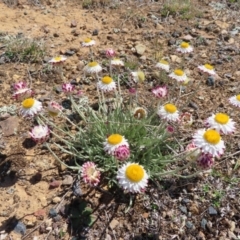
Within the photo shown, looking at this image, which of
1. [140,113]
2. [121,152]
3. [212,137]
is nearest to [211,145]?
[212,137]

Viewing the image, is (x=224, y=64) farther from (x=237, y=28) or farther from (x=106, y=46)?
(x=106, y=46)

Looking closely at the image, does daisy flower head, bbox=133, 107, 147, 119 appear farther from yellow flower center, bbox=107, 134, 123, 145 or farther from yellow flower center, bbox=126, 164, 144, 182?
yellow flower center, bbox=126, 164, 144, 182

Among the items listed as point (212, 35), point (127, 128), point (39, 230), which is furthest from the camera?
point (212, 35)

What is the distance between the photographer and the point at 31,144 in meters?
3.30

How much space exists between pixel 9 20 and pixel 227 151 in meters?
3.21

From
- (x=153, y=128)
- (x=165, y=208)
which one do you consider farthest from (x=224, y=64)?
(x=165, y=208)

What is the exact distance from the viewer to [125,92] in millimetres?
3854

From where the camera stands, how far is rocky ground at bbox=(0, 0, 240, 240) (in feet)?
9.02

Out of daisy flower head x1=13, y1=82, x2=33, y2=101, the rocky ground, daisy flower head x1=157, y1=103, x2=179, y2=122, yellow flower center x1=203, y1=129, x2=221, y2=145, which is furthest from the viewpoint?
daisy flower head x1=13, y1=82, x2=33, y2=101

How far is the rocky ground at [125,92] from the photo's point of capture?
9.02ft

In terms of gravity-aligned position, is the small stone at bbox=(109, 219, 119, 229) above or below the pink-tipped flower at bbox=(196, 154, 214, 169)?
below

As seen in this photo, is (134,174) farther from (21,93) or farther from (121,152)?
(21,93)

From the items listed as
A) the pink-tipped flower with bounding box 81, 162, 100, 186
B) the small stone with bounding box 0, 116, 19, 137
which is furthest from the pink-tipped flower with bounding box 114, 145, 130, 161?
the small stone with bounding box 0, 116, 19, 137

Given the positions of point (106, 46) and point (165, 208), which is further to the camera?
point (106, 46)
